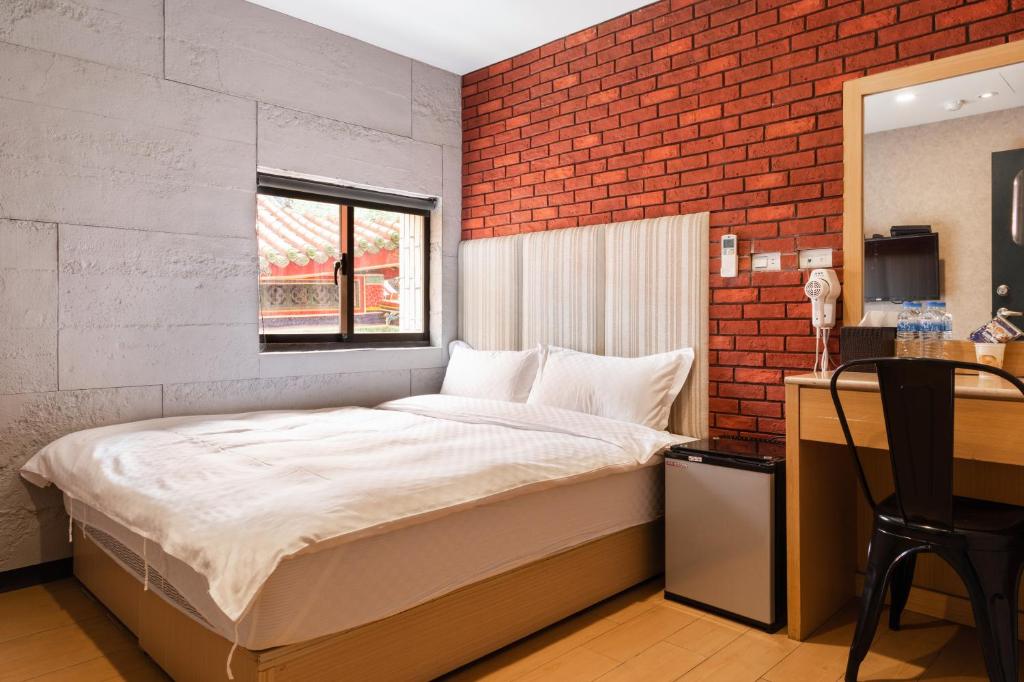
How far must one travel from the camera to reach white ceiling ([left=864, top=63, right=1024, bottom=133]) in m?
2.35

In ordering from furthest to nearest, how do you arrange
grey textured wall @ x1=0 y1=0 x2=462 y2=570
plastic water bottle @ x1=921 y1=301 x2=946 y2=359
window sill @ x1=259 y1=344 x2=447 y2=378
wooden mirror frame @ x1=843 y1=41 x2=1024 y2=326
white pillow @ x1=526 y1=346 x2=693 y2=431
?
window sill @ x1=259 y1=344 x2=447 y2=378
white pillow @ x1=526 y1=346 x2=693 y2=431
grey textured wall @ x1=0 y1=0 x2=462 y2=570
wooden mirror frame @ x1=843 y1=41 x2=1024 y2=326
plastic water bottle @ x1=921 y1=301 x2=946 y2=359

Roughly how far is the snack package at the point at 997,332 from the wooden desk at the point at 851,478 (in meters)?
0.33

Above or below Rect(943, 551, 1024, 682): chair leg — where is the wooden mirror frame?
above

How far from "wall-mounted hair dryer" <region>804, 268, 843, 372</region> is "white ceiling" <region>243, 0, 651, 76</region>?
169 centimetres

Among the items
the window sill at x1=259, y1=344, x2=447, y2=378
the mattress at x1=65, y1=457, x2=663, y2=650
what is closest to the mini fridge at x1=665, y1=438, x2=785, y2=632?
the mattress at x1=65, y1=457, x2=663, y2=650

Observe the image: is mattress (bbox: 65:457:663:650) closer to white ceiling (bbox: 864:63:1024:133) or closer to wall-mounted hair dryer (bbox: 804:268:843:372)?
wall-mounted hair dryer (bbox: 804:268:843:372)

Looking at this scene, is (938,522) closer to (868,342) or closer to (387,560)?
(868,342)

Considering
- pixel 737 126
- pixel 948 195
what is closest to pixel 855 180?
pixel 948 195

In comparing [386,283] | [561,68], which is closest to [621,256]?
[561,68]

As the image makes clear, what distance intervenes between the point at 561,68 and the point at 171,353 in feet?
8.32

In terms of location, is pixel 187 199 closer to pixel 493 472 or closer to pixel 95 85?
pixel 95 85

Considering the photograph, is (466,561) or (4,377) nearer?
(466,561)

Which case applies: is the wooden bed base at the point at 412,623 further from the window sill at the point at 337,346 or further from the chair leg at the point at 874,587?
the window sill at the point at 337,346

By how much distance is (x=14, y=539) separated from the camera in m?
2.77
